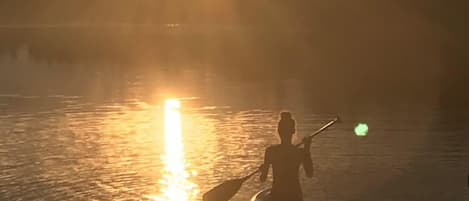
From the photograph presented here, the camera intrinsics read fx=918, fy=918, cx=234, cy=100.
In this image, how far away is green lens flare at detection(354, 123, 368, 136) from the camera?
33.2m

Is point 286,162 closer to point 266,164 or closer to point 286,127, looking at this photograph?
point 266,164

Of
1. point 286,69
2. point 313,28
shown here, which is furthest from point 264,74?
point 313,28

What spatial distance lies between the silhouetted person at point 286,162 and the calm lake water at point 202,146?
7.02 metres

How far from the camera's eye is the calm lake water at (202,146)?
80.5 ft

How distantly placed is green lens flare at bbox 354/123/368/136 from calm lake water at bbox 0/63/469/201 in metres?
0.28

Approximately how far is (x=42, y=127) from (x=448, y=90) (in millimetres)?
24769

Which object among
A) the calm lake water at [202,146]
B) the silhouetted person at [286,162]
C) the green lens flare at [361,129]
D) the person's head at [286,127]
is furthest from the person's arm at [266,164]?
the green lens flare at [361,129]

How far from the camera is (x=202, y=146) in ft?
101

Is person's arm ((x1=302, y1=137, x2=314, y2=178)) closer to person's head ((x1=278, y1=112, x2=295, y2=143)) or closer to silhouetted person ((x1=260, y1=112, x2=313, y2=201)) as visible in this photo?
silhouetted person ((x1=260, y1=112, x2=313, y2=201))

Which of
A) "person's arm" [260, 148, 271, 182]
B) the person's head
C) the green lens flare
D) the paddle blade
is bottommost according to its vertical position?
the paddle blade

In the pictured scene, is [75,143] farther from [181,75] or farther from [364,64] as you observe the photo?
[364,64]

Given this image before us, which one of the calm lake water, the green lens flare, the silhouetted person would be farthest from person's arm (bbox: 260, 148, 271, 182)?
the green lens flare

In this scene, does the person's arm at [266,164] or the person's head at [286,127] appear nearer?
the person's head at [286,127]

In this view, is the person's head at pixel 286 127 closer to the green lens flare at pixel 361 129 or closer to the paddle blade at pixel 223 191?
the paddle blade at pixel 223 191
